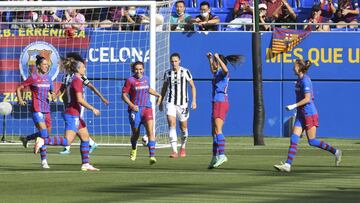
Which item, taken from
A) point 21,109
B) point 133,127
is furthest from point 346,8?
point 133,127

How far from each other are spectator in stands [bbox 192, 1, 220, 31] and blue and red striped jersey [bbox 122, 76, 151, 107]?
10.2 metres

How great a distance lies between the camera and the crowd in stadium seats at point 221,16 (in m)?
33.4

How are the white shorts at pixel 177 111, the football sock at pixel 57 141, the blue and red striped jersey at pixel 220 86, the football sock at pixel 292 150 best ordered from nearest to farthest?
the football sock at pixel 292 150 < the football sock at pixel 57 141 < the blue and red striped jersey at pixel 220 86 < the white shorts at pixel 177 111

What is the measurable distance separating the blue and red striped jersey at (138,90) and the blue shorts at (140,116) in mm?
182

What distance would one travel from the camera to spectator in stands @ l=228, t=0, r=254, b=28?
34.6 metres

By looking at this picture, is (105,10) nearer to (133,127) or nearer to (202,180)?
(133,127)

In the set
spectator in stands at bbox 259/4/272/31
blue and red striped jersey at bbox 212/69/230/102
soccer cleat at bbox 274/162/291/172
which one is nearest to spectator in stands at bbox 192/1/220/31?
spectator in stands at bbox 259/4/272/31

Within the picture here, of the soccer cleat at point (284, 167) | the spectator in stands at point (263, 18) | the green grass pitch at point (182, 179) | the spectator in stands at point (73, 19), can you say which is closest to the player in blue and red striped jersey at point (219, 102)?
the green grass pitch at point (182, 179)

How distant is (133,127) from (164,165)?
2433 millimetres

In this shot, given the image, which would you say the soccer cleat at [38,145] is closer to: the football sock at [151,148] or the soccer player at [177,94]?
the football sock at [151,148]

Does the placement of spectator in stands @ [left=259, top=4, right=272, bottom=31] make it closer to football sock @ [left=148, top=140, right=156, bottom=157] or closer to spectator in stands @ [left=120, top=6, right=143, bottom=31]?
spectator in stands @ [left=120, top=6, right=143, bottom=31]

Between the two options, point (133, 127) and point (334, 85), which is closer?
point (133, 127)

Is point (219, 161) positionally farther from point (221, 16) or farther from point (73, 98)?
point (221, 16)

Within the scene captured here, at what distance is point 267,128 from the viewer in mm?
34062
